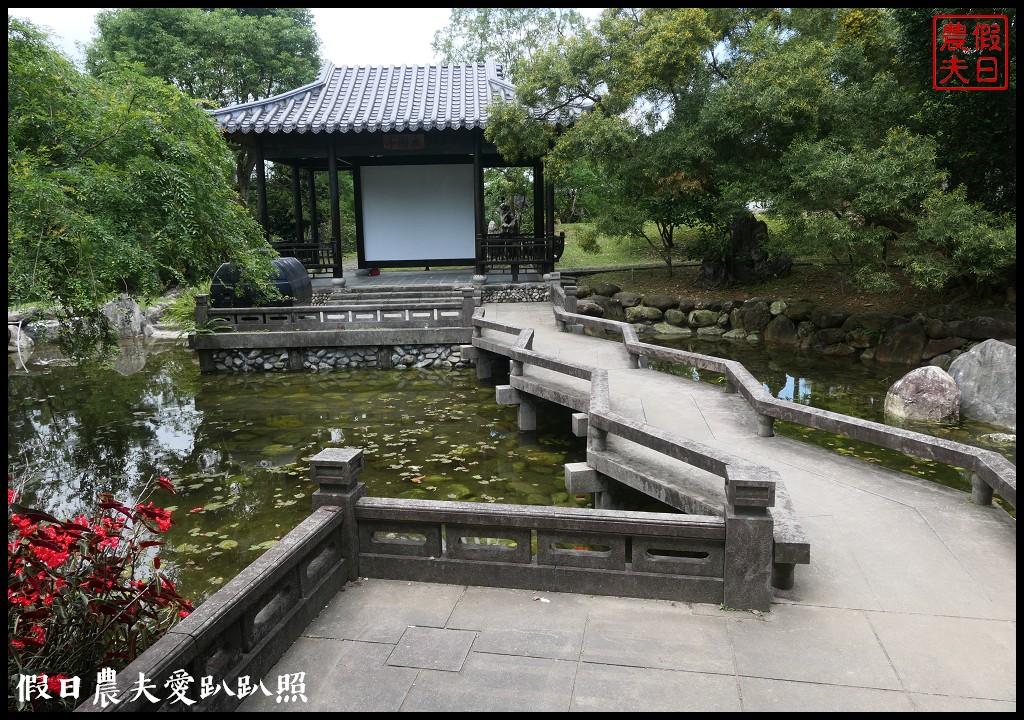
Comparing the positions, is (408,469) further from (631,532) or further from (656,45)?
(656,45)

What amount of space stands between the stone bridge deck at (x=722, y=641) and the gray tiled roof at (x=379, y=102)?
14.6 meters

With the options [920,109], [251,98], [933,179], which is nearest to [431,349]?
[933,179]

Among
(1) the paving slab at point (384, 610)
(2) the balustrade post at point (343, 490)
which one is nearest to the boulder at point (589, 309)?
(2) the balustrade post at point (343, 490)

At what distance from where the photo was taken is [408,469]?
852cm

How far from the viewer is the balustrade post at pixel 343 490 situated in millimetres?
4695

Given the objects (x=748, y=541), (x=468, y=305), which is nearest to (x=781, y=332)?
(x=468, y=305)

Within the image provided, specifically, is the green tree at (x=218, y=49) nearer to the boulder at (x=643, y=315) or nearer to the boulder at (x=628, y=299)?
the boulder at (x=628, y=299)

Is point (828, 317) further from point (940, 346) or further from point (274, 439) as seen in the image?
point (274, 439)

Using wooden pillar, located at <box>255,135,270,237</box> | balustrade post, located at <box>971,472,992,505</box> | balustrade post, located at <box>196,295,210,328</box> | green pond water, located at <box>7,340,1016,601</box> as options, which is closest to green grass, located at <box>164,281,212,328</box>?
balustrade post, located at <box>196,295,210,328</box>

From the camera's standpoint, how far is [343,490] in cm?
474

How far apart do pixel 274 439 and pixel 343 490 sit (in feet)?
18.7

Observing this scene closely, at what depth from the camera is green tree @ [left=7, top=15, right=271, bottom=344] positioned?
25.0 ft

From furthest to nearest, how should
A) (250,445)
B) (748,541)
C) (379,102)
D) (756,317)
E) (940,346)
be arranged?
(379,102) → (756,317) → (940,346) → (250,445) → (748,541)

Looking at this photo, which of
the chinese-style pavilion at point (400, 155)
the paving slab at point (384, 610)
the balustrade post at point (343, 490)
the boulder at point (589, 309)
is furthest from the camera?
the boulder at point (589, 309)
